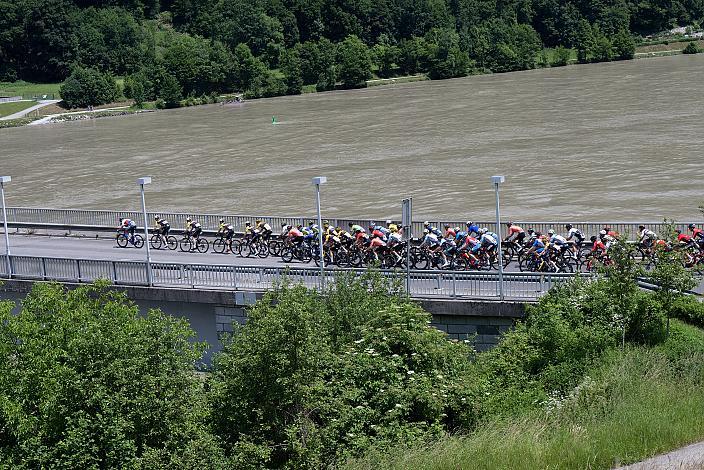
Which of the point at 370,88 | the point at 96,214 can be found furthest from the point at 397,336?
the point at 370,88

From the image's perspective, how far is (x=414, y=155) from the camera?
5819 centimetres

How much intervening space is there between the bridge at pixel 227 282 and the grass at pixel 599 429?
4.56m

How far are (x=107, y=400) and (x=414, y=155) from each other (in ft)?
144

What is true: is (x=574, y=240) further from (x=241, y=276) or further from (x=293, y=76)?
(x=293, y=76)

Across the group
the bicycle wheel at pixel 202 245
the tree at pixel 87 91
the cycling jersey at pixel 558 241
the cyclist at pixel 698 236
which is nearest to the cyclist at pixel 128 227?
the bicycle wheel at pixel 202 245

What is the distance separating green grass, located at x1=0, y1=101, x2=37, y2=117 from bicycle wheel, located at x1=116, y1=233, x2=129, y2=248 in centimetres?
8372

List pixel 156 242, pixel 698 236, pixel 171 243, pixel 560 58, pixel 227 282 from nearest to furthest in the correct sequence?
pixel 227 282
pixel 698 236
pixel 171 243
pixel 156 242
pixel 560 58

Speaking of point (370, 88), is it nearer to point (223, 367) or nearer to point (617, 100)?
point (617, 100)

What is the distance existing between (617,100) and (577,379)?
6315cm

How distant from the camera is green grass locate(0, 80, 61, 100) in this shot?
12450 cm

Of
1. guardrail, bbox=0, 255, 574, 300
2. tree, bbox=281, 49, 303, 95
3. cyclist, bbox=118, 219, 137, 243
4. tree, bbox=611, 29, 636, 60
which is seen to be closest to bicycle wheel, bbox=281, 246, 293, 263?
guardrail, bbox=0, 255, 574, 300

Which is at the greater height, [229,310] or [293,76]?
[293,76]

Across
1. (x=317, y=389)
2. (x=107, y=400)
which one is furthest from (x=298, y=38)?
(x=107, y=400)

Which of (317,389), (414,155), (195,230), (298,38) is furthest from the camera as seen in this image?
(298,38)
